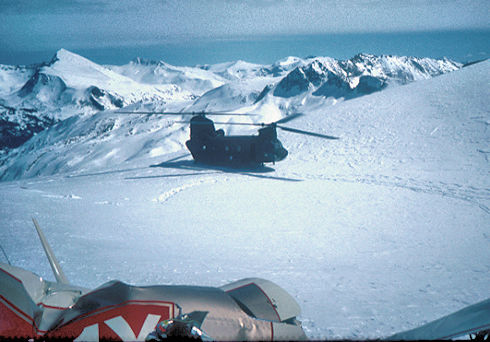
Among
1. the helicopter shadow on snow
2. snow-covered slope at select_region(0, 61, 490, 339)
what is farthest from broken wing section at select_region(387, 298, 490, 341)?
the helicopter shadow on snow

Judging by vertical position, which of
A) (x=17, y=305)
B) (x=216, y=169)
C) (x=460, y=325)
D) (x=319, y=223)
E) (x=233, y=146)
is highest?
(x=233, y=146)

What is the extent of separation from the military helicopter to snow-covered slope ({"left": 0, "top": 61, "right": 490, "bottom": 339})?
99 centimetres

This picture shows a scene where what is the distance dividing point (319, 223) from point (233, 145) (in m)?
9.62

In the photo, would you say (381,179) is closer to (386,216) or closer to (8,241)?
(386,216)

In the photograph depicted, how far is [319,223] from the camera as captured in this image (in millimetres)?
10734

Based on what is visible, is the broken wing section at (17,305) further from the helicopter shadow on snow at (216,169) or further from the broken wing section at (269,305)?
the helicopter shadow on snow at (216,169)

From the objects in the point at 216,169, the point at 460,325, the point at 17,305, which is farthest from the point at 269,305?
the point at 216,169

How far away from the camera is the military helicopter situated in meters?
18.0

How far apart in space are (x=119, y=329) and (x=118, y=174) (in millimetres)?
17583

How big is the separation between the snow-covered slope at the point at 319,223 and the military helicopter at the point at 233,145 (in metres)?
0.99

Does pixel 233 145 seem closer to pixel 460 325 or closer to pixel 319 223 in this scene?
pixel 319 223

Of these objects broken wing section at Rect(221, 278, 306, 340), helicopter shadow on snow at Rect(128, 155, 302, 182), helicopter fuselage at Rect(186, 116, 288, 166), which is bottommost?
broken wing section at Rect(221, 278, 306, 340)

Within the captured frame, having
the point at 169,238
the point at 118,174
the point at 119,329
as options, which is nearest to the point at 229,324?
the point at 119,329

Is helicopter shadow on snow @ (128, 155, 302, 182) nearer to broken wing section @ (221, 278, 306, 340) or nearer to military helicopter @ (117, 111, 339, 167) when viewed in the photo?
military helicopter @ (117, 111, 339, 167)
